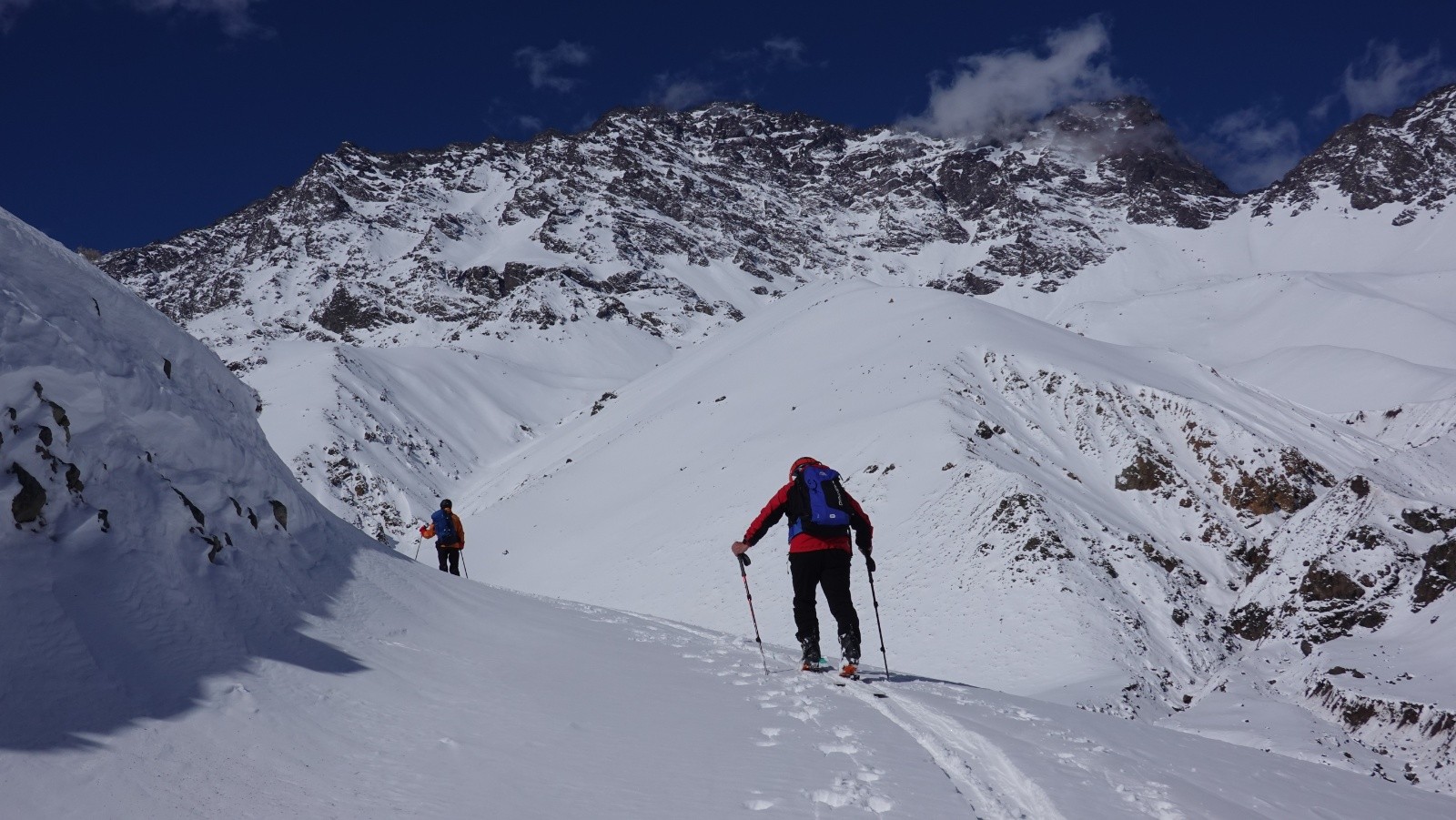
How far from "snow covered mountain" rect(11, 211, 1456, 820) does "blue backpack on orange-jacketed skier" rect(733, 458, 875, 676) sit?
43 cm

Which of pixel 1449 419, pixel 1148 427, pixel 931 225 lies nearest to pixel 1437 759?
pixel 1148 427

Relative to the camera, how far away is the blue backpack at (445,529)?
50.5ft

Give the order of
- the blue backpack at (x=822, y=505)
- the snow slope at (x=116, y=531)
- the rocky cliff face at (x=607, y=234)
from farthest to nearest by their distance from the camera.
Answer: the rocky cliff face at (x=607, y=234)
the blue backpack at (x=822, y=505)
the snow slope at (x=116, y=531)

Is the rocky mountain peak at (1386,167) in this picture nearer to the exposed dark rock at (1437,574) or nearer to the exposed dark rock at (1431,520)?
the exposed dark rock at (1431,520)

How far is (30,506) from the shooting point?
4277 millimetres

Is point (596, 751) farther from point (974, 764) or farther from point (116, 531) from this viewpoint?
point (116, 531)

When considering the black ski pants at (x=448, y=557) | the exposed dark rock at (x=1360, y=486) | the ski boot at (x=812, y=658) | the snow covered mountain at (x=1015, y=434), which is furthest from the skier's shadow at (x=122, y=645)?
the exposed dark rock at (x=1360, y=486)

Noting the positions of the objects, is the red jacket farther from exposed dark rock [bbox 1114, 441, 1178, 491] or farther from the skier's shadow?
exposed dark rock [bbox 1114, 441, 1178, 491]

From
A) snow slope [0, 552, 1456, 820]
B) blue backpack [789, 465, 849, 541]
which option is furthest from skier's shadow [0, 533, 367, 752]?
blue backpack [789, 465, 849, 541]

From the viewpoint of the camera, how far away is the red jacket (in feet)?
25.2

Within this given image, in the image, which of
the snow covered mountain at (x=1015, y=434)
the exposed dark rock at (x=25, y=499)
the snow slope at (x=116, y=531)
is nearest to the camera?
the snow slope at (x=116, y=531)

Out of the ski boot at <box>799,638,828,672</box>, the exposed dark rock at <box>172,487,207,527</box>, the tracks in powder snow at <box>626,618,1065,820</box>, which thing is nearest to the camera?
the tracks in powder snow at <box>626,618,1065,820</box>

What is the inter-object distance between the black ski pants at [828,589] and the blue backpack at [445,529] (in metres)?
9.45

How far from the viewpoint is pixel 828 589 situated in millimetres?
7719
